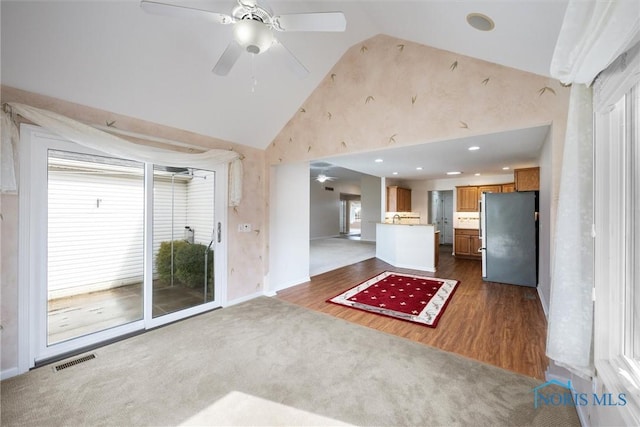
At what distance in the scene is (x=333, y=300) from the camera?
Result: 393 centimetres

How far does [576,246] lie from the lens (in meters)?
1.56

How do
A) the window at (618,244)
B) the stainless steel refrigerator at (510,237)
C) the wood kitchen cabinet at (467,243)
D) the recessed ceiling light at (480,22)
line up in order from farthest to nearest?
the wood kitchen cabinet at (467,243)
the stainless steel refrigerator at (510,237)
the recessed ceiling light at (480,22)
the window at (618,244)

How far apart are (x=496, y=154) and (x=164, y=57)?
498cm

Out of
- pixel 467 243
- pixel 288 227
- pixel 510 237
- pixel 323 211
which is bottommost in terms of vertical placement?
pixel 467 243

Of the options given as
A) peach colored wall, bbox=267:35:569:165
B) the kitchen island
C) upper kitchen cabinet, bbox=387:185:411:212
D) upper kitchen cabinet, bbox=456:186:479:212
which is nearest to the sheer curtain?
peach colored wall, bbox=267:35:569:165

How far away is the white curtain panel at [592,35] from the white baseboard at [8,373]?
14.6 feet

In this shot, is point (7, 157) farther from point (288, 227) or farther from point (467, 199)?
point (467, 199)

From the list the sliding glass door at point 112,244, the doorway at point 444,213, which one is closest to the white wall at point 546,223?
the sliding glass door at point 112,244

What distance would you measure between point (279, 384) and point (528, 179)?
5531 millimetres

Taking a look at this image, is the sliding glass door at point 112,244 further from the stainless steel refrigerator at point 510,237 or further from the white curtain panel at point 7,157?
the stainless steel refrigerator at point 510,237

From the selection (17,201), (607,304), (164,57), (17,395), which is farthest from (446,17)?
(17,395)

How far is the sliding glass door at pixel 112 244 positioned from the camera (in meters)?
2.39

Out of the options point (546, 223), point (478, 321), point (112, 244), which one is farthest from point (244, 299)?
point (546, 223)

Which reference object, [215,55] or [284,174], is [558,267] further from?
[284,174]
